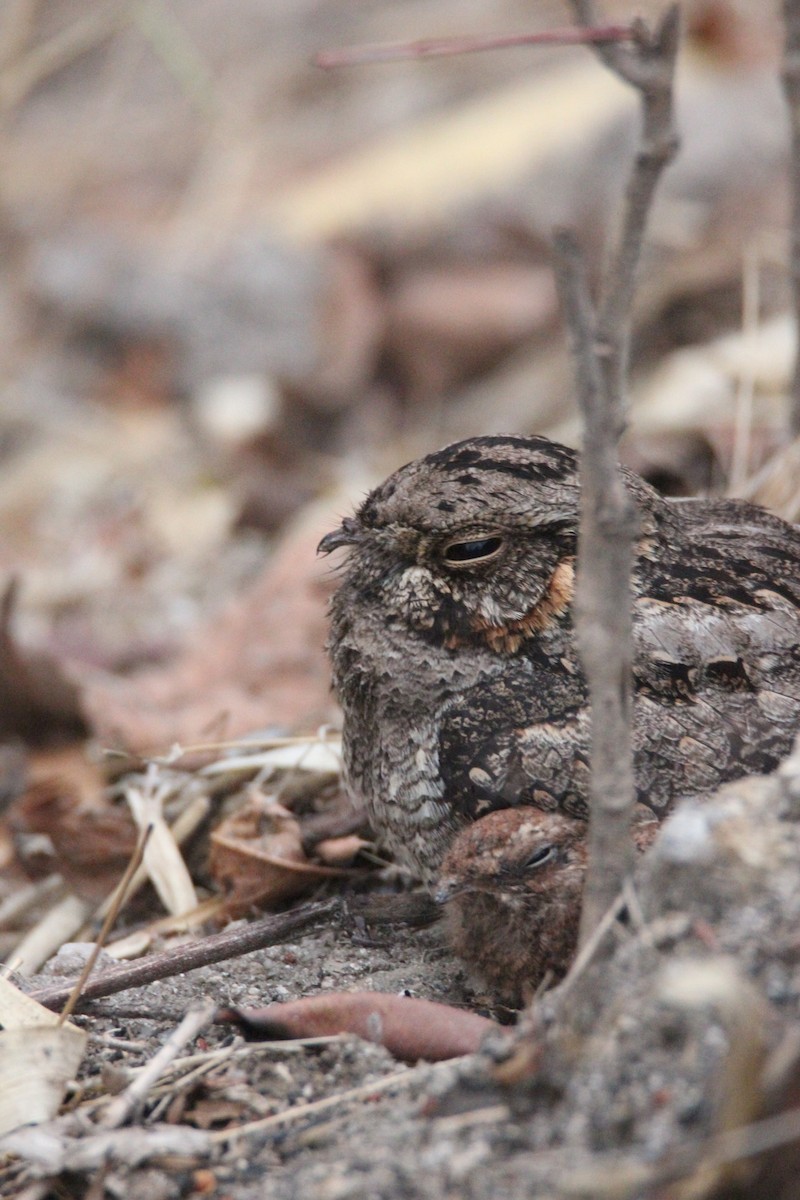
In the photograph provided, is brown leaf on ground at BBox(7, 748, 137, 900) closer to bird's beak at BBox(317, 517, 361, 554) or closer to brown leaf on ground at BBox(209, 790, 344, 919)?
brown leaf on ground at BBox(209, 790, 344, 919)

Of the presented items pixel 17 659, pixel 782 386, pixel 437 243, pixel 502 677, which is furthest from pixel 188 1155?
pixel 437 243

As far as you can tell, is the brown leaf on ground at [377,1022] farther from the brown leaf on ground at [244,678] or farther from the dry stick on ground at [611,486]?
the brown leaf on ground at [244,678]

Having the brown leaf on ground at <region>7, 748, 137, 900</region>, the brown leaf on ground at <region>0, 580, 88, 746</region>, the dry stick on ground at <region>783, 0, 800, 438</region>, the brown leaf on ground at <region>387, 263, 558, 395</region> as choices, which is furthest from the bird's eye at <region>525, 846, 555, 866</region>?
the brown leaf on ground at <region>387, 263, 558, 395</region>

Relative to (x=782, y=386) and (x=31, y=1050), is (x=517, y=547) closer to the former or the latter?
(x=31, y=1050)

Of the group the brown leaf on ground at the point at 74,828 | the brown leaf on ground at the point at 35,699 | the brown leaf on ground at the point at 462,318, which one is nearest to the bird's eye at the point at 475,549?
the brown leaf on ground at the point at 74,828

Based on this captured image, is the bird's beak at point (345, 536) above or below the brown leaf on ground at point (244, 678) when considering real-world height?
above

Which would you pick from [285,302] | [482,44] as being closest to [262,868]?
[482,44]
